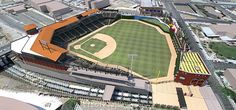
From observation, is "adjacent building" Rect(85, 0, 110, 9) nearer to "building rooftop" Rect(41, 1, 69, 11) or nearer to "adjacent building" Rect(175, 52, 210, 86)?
"building rooftop" Rect(41, 1, 69, 11)

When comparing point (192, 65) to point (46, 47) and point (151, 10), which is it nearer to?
point (46, 47)

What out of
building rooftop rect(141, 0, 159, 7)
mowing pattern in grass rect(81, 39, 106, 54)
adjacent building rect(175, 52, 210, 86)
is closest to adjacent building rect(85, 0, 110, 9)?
building rooftop rect(141, 0, 159, 7)

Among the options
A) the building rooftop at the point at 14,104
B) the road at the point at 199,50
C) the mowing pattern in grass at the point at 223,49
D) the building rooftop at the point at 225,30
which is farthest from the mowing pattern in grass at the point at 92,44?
the building rooftop at the point at 225,30

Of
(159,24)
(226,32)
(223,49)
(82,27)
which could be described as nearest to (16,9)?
(82,27)

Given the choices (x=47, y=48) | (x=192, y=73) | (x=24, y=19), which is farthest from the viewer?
(x=24, y=19)

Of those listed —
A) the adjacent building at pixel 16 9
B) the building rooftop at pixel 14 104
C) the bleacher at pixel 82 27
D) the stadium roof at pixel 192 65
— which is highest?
the adjacent building at pixel 16 9

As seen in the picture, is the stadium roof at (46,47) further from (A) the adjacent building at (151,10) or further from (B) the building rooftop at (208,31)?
(B) the building rooftop at (208,31)

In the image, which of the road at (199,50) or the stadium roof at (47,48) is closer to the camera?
the road at (199,50)

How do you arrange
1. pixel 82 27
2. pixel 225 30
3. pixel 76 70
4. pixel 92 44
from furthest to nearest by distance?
pixel 225 30, pixel 82 27, pixel 92 44, pixel 76 70
